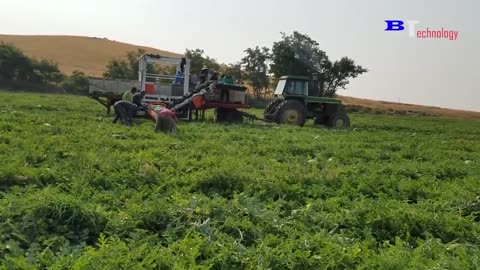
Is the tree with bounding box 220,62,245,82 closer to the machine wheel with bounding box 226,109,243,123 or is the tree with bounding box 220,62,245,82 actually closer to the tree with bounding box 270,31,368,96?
the tree with bounding box 270,31,368,96

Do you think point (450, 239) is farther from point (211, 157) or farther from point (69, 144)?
point (69, 144)

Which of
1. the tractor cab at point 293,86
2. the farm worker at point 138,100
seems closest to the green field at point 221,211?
the farm worker at point 138,100

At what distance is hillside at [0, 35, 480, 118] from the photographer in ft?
245

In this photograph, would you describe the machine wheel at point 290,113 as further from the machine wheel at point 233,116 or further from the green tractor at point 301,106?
the machine wheel at point 233,116

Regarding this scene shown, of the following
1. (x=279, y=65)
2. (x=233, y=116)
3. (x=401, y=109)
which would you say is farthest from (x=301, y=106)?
(x=401, y=109)

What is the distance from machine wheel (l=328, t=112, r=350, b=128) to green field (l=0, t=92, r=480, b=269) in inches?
491

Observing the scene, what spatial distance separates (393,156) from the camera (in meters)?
11.6

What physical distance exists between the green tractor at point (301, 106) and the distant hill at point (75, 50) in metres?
53.9

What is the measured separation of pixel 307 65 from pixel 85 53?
151 feet

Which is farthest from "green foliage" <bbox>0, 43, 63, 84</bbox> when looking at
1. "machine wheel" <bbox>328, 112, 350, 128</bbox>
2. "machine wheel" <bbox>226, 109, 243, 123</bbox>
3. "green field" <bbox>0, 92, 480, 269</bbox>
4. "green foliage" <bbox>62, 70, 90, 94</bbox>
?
"green field" <bbox>0, 92, 480, 269</bbox>

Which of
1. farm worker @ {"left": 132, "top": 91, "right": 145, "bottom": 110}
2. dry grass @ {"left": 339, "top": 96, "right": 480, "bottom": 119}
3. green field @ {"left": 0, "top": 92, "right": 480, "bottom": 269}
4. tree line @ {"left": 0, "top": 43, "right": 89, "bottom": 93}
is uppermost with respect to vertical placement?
tree line @ {"left": 0, "top": 43, "right": 89, "bottom": 93}

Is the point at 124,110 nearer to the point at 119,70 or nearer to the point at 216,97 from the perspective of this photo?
the point at 216,97

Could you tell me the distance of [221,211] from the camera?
5.27 metres

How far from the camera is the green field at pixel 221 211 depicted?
4031 millimetres
